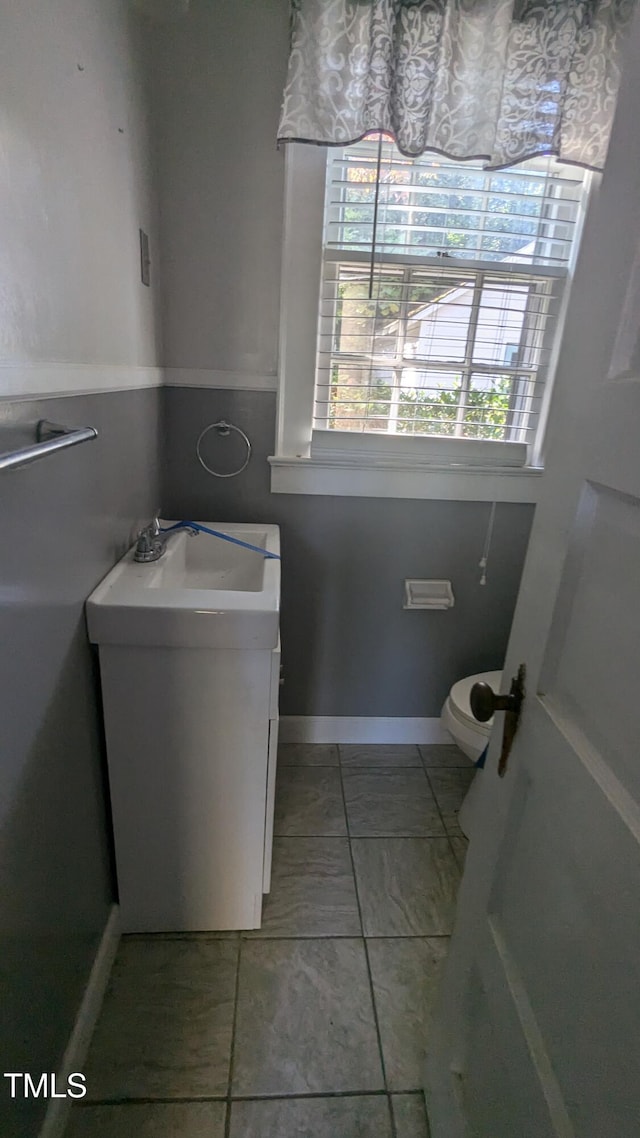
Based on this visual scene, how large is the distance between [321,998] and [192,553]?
1.16 m

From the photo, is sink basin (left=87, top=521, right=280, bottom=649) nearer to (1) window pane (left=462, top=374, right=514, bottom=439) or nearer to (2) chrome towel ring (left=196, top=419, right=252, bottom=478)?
(2) chrome towel ring (left=196, top=419, right=252, bottom=478)

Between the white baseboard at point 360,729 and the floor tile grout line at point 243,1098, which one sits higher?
the white baseboard at point 360,729

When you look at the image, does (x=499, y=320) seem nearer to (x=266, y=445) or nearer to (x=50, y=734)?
(x=266, y=445)

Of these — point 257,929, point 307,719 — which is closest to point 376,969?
point 257,929

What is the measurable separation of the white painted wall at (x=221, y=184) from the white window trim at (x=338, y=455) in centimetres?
6

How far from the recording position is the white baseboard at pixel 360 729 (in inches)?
79.7

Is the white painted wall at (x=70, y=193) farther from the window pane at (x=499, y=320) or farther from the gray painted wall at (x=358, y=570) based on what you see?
the window pane at (x=499, y=320)

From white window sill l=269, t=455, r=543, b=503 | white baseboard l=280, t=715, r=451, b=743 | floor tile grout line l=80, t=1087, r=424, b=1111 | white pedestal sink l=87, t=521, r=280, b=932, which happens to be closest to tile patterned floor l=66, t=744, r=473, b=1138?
floor tile grout line l=80, t=1087, r=424, b=1111

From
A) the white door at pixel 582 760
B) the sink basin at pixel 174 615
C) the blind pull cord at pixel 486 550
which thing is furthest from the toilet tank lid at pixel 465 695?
the white door at pixel 582 760

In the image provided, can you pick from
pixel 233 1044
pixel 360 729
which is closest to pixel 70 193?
pixel 233 1044

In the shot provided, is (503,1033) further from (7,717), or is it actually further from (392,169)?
(392,169)

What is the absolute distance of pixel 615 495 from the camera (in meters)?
0.55

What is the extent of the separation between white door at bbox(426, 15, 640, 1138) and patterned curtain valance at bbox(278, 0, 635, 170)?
3.45 ft

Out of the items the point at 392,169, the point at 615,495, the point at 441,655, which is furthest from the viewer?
the point at 441,655
